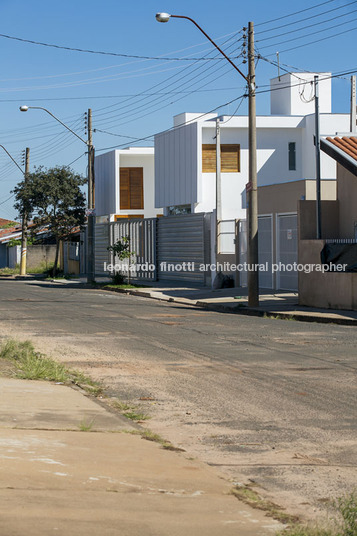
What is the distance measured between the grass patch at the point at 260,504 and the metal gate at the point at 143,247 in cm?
3367

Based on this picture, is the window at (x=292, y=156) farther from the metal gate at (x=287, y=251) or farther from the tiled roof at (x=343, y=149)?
the tiled roof at (x=343, y=149)

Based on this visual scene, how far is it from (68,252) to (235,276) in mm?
26309

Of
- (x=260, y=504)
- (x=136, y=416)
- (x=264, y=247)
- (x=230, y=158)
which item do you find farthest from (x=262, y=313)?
(x=230, y=158)

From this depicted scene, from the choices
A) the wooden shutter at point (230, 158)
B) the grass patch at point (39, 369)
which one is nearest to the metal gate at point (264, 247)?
the wooden shutter at point (230, 158)

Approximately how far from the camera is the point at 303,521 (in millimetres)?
5242

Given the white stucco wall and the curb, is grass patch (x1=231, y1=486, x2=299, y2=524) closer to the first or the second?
the curb

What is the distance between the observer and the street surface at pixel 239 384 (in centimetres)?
687

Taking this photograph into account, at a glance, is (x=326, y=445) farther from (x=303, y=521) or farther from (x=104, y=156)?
(x=104, y=156)

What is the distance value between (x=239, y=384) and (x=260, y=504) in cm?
513

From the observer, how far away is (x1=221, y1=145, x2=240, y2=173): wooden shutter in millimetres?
43281

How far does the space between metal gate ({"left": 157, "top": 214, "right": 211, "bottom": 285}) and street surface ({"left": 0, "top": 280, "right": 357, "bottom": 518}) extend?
44.7 ft

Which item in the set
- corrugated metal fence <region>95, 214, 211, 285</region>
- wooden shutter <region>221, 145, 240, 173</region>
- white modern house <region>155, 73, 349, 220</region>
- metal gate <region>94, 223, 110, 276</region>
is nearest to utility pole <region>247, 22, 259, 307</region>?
corrugated metal fence <region>95, 214, 211, 285</region>

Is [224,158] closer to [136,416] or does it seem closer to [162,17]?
[162,17]

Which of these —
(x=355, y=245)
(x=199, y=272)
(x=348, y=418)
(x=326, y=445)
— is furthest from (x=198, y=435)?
(x=199, y=272)
